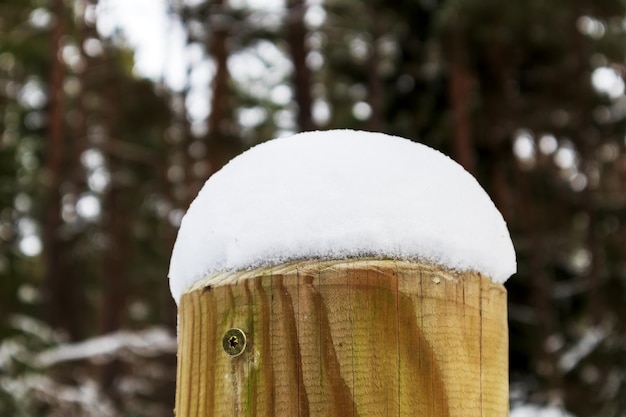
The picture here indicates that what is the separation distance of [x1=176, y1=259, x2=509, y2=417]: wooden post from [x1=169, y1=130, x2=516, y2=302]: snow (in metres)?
0.04

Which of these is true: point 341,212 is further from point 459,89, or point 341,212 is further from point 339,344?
point 459,89

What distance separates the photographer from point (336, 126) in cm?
1119

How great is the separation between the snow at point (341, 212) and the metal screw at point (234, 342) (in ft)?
0.34

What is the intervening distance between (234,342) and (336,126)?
10.2m

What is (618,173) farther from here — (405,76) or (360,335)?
(360,335)

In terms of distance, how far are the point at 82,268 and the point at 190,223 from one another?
17.2 metres

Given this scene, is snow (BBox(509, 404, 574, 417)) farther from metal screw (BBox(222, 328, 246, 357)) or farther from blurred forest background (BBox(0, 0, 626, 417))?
metal screw (BBox(222, 328, 246, 357))

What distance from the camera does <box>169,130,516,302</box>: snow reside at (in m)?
1.10

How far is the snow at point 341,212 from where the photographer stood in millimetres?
1103

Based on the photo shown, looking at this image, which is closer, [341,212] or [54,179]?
[341,212]

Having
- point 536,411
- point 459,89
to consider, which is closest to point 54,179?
point 459,89

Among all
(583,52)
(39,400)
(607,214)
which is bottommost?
(39,400)

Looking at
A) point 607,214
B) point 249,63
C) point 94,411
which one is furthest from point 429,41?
point 94,411

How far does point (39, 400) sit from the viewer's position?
25.4 ft
